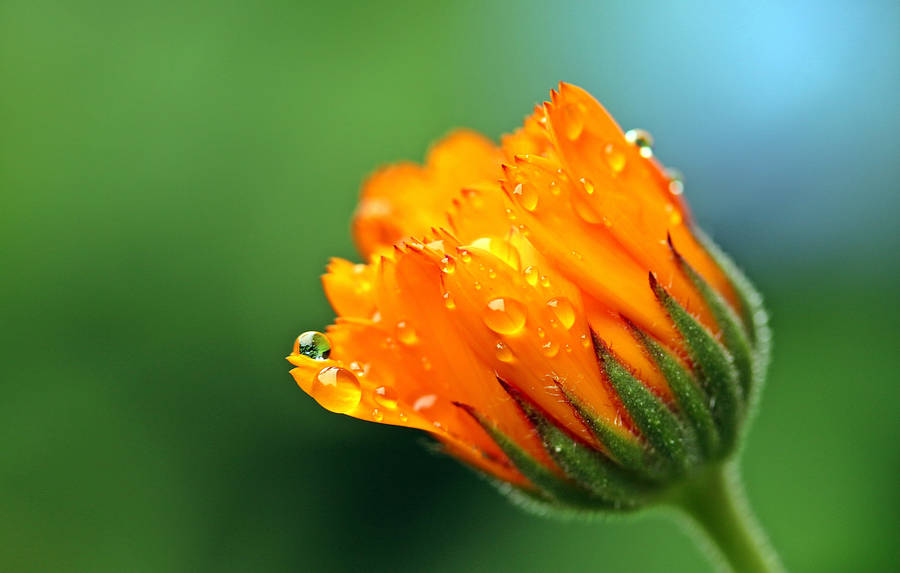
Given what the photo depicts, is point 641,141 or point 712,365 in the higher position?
point 641,141

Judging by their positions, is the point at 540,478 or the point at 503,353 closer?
the point at 503,353

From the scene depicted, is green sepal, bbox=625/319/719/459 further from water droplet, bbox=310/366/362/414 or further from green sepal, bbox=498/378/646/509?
water droplet, bbox=310/366/362/414

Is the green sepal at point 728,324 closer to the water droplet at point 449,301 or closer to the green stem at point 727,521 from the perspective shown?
the green stem at point 727,521

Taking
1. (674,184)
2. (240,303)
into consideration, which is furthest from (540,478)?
(240,303)

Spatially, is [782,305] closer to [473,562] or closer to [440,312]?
[473,562]

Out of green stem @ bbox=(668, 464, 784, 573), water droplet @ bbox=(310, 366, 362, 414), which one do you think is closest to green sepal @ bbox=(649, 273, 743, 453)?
green stem @ bbox=(668, 464, 784, 573)

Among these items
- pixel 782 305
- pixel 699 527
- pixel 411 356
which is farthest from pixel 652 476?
pixel 782 305

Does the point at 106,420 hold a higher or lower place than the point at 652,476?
lower

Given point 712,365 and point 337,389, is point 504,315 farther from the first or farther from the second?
point 712,365
